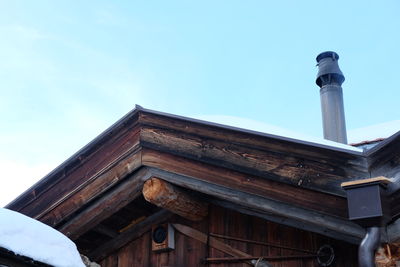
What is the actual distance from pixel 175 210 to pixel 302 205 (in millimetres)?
1690

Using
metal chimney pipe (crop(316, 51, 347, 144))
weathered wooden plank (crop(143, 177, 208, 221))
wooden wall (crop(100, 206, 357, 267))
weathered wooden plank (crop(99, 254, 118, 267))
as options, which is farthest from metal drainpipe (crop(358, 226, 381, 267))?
metal chimney pipe (crop(316, 51, 347, 144))

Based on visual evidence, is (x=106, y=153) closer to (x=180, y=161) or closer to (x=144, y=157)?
(x=144, y=157)

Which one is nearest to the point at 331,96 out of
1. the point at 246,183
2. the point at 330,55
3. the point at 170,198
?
the point at 330,55

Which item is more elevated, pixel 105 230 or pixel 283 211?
pixel 105 230

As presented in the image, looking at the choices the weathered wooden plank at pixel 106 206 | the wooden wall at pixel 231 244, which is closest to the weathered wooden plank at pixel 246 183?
the weathered wooden plank at pixel 106 206

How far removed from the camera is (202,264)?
18.7ft

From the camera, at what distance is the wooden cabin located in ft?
13.6

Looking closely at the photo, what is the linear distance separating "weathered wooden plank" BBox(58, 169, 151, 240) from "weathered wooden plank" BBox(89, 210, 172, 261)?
520mm

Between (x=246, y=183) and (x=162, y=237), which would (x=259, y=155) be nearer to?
(x=246, y=183)

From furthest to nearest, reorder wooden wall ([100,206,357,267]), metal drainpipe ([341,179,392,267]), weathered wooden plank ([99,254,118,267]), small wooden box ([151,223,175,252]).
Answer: weathered wooden plank ([99,254,118,267]), small wooden box ([151,223,175,252]), wooden wall ([100,206,357,267]), metal drainpipe ([341,179,392,267])

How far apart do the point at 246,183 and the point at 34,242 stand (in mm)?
1913

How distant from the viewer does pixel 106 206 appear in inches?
227

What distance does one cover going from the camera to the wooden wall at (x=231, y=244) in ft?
16.3

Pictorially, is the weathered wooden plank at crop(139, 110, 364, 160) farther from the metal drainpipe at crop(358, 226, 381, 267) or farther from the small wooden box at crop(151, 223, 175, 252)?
the small wooden box at crop(151, 223, 175, 252)
